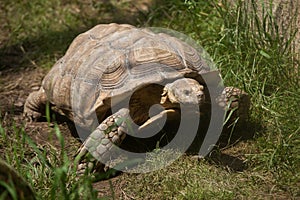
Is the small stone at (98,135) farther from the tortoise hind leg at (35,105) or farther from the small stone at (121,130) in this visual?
the tortoise hind leg at (35,105)

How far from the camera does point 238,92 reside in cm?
392

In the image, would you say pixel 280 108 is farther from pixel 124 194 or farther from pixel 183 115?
pixel 124 194

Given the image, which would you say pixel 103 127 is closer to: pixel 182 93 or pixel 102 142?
pixel 102 142

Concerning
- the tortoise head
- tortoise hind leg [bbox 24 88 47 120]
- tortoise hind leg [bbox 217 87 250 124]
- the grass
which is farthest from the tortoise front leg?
tortoise hind leg [bbox 24 88 47 120]

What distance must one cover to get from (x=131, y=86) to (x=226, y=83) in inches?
29.9

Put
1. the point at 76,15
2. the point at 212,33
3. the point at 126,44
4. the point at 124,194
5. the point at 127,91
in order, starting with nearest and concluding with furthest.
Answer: the point at 124,194, the point at 127,91, the point at 126,44, the point at 212,33, the point at 76,15

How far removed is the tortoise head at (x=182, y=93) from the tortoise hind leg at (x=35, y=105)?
1.03m

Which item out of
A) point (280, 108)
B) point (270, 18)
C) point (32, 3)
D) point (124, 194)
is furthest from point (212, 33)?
point (32, 3)

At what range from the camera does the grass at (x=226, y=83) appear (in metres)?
3.27

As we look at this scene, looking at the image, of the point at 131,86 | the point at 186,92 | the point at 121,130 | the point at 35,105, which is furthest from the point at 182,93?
the point at 35,105

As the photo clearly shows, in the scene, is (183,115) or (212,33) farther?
(212,33)

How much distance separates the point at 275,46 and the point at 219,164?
93cm

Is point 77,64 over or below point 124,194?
over

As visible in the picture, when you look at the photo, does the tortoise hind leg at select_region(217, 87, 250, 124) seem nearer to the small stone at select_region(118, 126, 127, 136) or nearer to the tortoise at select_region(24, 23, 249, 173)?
the tortoise at select_region(24, 23, 249, 173)
